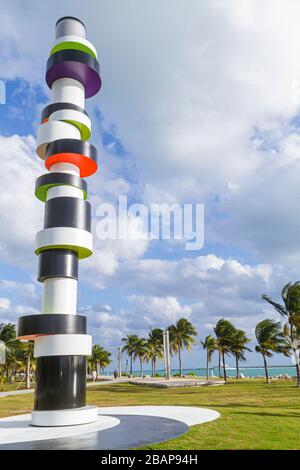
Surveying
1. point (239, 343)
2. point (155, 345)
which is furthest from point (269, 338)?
point (155, 345)

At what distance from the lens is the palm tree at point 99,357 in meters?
80.1

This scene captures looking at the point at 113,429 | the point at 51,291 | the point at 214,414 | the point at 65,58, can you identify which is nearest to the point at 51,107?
the point at 65,58

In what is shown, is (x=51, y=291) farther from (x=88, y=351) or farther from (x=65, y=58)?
(x=65, y=58)

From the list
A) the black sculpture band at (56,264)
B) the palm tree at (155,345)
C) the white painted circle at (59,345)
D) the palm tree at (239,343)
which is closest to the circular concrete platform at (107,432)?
the white painted circle at (59,345)

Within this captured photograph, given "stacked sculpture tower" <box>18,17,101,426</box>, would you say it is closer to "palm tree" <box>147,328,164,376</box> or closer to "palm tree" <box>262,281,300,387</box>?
"palm tree" <box>262,281,300,387</box>

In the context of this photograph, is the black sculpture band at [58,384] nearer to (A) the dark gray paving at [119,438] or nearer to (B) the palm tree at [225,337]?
(A) the dark gray paving at [119,438]

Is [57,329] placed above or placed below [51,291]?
below

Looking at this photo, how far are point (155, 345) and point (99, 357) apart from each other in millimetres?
11347

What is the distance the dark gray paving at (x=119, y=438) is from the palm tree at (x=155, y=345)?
216 ft

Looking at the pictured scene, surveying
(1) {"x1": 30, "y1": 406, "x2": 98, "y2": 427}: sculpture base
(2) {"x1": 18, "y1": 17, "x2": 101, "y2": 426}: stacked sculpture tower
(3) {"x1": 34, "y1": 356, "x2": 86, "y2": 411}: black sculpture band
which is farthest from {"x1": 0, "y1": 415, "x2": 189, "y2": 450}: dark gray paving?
(2) {"x1": 18, "y1": 17, "x2": 101, "y2": 426}: stacked sculpture tower

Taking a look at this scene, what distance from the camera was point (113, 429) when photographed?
1411 cm

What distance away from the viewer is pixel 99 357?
264ft
